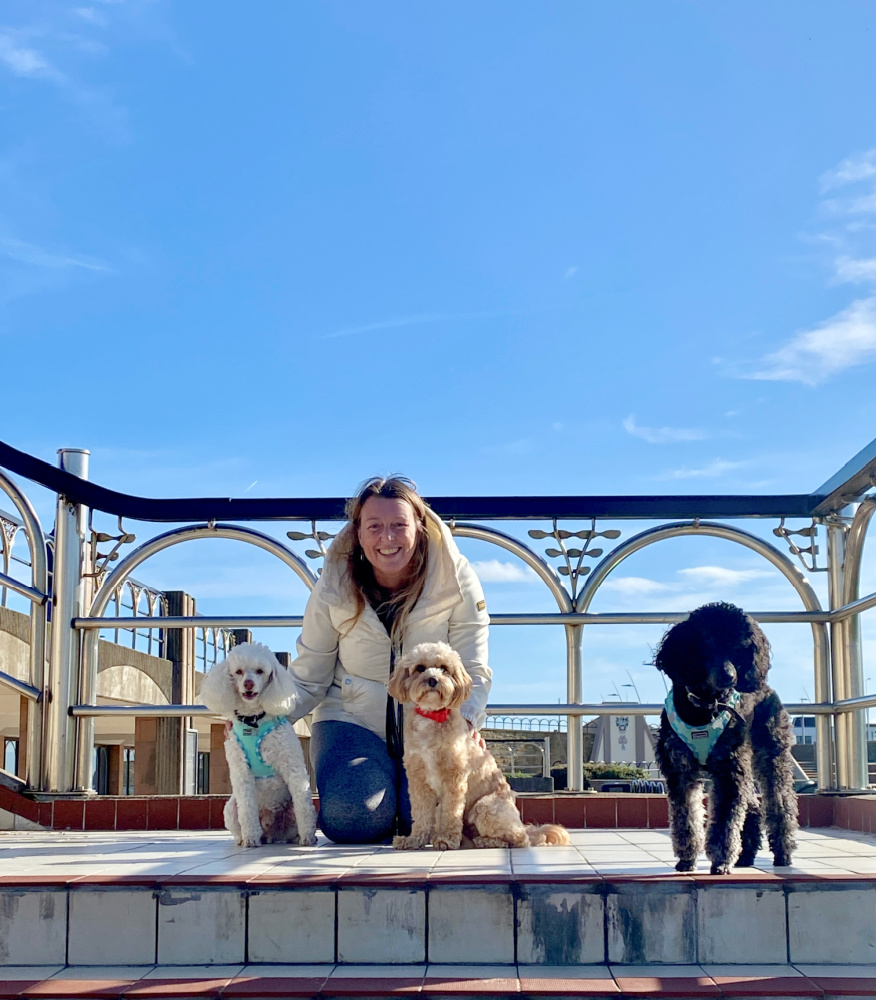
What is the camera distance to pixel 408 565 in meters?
4.22

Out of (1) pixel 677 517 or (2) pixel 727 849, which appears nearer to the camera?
(2) pixel 727 849

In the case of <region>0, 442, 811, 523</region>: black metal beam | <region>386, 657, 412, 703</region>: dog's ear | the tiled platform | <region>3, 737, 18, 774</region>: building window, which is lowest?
<region>3, 737, 18, 774</region>: building window

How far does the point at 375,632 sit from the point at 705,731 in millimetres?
1534

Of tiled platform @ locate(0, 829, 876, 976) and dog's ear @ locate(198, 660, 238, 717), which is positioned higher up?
dog's ear @ locate(198, 660, 238, 717)

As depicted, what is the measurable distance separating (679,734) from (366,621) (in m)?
Answer: 1.49

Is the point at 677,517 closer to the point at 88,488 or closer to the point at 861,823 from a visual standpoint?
the point at 861,823

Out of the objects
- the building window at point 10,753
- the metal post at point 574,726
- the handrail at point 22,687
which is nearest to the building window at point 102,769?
the building window at point 10,753

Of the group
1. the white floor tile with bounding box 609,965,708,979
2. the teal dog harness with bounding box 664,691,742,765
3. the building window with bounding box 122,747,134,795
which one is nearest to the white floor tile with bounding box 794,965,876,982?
the white floor tile with bounding box 609,965,708,979

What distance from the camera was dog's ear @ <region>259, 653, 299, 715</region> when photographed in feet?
12.8

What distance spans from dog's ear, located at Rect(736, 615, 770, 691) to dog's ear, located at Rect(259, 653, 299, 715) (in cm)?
161

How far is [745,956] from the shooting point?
2707 millimetres

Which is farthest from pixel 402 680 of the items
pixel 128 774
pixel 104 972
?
pixel 128 774

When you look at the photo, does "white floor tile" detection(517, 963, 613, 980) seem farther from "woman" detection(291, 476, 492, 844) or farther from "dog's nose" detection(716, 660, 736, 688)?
"woman" detection(291, 476, 492, 844)

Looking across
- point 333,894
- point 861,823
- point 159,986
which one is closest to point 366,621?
point 333,894
